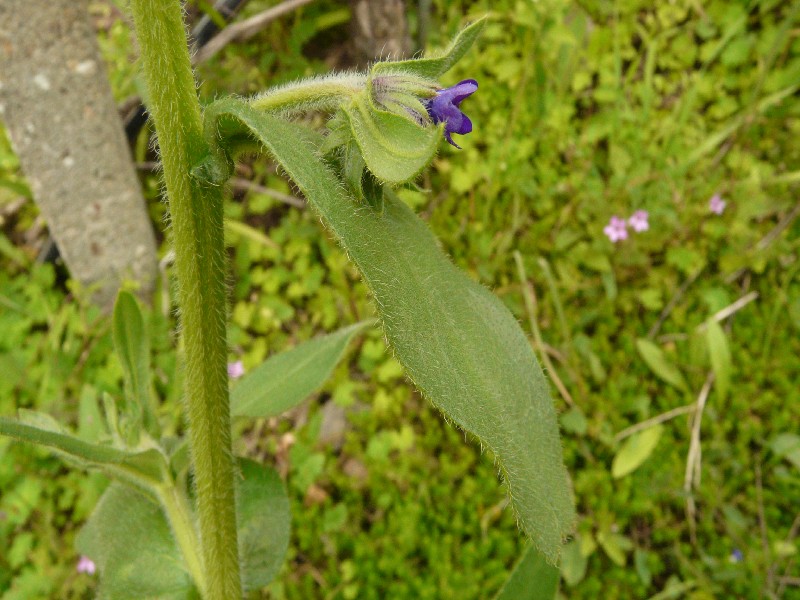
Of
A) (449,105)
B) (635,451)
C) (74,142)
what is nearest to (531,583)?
(449,105)

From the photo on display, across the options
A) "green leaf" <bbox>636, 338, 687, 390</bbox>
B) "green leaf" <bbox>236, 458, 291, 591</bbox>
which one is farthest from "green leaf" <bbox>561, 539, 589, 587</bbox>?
"green leaf" <bbox>236, 458, 291, 591</bbox>

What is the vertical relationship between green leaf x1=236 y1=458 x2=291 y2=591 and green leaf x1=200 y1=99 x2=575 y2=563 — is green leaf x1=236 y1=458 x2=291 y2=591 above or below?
below

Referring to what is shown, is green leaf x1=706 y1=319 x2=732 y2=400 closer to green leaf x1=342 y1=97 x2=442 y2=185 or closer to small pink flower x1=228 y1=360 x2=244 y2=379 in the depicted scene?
small pink flower x1=228 y1=360 x2=244 y2=379

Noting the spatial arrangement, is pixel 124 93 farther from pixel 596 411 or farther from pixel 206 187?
pixel 206 187

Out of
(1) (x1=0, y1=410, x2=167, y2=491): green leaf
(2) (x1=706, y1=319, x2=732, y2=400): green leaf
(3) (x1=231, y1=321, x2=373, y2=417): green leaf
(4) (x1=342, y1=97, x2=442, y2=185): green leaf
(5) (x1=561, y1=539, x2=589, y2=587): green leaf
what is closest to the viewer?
(4) (x1=342, y1=97, x2=442, y2=185): green leaf

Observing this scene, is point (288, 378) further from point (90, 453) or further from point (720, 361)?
point (720, 361)

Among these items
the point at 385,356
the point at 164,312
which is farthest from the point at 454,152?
the point at 164,312
